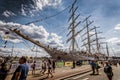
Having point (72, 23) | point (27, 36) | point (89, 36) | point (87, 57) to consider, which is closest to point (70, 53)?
point (72, 23)

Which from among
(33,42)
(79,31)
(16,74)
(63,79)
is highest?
(79,31)

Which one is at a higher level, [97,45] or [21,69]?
[97,45]

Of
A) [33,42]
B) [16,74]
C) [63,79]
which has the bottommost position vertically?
[63,79]

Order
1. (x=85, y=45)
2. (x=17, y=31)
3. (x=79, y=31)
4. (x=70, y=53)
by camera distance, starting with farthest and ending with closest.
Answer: (x=85, y=45)
(x=79, y=31)
(x=70, y=53)
(x=17, y=31)

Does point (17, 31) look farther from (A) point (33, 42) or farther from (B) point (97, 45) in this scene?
(B) point (97, 45)

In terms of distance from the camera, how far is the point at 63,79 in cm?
1535

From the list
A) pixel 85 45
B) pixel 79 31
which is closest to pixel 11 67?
pixel 79 31

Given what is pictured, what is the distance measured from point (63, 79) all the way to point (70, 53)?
41218 millimetres

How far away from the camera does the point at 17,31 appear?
102ft

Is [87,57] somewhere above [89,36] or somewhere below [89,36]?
below

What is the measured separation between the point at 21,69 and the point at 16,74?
10.4 inches

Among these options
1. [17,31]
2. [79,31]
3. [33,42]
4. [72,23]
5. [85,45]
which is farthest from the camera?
[85,45]

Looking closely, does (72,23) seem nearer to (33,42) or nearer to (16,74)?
(33,42)

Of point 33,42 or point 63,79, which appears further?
point 33,42
